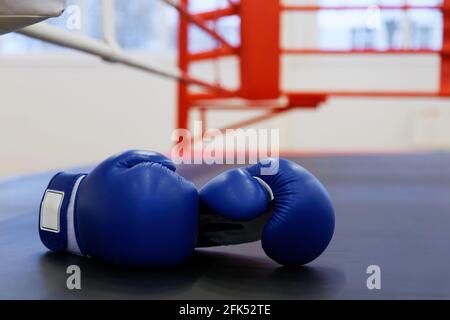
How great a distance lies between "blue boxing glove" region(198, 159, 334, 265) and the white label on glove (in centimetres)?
18

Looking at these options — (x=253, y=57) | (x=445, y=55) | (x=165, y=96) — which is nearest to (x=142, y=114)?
(x=165, y=96)

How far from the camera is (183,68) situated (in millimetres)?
2637

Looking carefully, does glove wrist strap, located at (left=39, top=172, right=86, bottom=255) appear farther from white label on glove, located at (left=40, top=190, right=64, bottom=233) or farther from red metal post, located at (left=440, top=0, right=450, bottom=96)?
red metal post, located at (left=440, top=0, right=450, bottom=96)

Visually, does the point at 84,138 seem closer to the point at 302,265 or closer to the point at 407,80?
the point at 407,80

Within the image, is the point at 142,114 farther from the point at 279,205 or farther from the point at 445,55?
the point at 279,205

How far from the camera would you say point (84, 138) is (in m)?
4.85

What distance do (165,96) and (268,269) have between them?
423 centimetres

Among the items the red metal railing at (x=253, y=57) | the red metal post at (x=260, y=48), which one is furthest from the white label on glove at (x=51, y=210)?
the red metal post at (x=260, y=48)

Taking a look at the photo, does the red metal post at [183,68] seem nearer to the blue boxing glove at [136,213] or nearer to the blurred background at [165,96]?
the blue boxing glove at [136,213]

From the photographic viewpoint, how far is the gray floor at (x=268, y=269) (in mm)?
568
